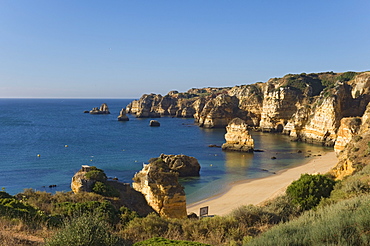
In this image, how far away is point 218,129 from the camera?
88.1 meters

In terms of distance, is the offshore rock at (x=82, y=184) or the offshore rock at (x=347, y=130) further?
the offshore rock at (x=347, y=130)

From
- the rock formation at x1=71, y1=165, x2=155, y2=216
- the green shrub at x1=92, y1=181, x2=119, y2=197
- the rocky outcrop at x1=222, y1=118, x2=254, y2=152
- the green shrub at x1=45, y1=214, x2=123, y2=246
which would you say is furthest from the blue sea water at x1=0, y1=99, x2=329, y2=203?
the green shrub at x1=45, y1=214, x2=123, y2=246

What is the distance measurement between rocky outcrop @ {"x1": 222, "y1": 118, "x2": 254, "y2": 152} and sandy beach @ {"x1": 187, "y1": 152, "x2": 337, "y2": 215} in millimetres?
11449

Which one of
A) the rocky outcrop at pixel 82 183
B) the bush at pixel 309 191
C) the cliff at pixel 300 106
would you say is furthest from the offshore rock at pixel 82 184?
the cliff at pixel 300 106

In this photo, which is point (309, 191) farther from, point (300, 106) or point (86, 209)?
point (300, 106)

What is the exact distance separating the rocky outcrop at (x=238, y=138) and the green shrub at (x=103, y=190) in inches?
1447

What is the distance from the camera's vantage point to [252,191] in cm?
3161

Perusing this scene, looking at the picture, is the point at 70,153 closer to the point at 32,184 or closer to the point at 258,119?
the point at 32,184

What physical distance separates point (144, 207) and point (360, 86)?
72.5m

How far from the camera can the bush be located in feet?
48.5

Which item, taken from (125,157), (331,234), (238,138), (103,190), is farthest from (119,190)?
(238,138)

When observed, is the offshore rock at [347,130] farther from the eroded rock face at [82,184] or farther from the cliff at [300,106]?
the eroded rock face at [82,184]

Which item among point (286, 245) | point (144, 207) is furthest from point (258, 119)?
point (286, 245)

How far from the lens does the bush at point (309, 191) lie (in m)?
14.8
